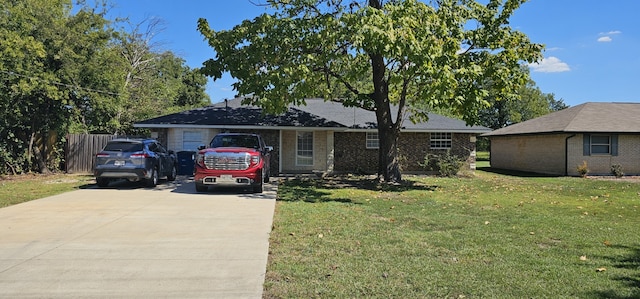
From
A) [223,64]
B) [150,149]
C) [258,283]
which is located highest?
[223,64]

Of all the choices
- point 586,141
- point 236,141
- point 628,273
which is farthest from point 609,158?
point 628,273

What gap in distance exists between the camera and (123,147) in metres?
13.7

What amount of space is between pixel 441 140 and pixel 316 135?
6.79m

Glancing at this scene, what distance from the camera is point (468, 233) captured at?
7281mm

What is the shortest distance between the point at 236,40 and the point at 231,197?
6.29 metres

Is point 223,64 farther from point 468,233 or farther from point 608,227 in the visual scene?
point 608,227

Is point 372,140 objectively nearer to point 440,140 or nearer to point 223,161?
point 440,140

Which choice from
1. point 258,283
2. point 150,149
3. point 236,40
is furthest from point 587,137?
point 258,283

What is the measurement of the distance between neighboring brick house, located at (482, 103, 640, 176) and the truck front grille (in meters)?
18.2

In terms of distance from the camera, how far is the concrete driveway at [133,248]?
14.9 feet

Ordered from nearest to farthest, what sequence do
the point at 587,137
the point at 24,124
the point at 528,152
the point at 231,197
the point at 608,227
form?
the point at 608,227 → the point at 231,197 → the point at 24,124 → the point at 587,137 → the point at 528,152

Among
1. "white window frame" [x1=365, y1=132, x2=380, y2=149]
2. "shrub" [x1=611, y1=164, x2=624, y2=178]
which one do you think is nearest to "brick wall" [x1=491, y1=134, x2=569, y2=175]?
"shrub" [x1=611, y1=164, x2=624, y2=178]

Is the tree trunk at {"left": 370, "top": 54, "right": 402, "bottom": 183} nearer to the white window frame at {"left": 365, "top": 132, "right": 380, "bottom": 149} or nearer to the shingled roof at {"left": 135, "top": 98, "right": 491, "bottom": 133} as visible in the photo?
the shingled roof at {"left": 135, "top": 98, "right": 491, "bottom": 133}

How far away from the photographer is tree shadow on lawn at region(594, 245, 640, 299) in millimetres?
4297
